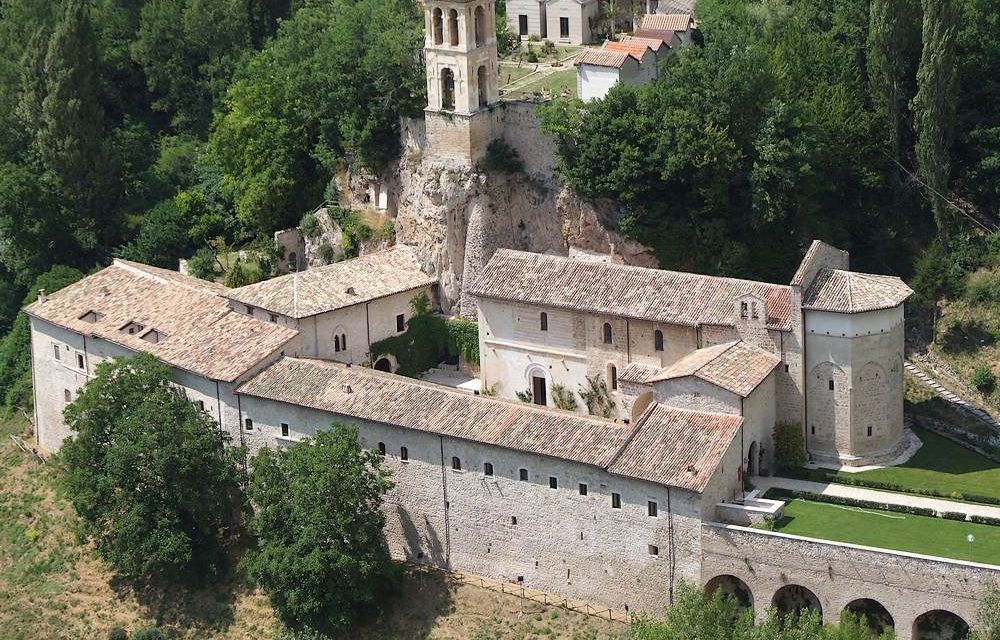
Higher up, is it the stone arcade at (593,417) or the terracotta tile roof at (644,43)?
the terracotta tile roof at (644,43)

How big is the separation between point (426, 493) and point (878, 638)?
55.3ft

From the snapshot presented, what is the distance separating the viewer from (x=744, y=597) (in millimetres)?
59625

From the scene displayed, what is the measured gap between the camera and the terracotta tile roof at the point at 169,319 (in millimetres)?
70125

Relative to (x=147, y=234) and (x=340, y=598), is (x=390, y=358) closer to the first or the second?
(x=340, y=598)

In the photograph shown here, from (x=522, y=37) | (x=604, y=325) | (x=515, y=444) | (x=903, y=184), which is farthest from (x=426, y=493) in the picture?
(x=522, y=37)

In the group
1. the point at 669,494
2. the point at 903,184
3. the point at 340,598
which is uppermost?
the point at 903,184

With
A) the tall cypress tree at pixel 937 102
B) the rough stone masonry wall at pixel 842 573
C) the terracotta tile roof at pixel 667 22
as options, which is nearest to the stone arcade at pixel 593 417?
the rough stone masonry wall at pixel 842 573

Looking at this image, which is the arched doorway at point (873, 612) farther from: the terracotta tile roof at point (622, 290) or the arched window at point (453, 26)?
the arched window at point (453, 26)

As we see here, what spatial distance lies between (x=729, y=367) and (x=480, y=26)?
19.4 meters

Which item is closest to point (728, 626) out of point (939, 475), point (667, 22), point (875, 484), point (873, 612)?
point (873, 612)

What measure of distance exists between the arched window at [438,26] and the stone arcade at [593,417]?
9.32 meters

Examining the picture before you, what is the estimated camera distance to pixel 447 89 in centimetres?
7512

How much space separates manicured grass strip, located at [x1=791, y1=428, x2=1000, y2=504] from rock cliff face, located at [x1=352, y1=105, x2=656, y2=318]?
15376 mm

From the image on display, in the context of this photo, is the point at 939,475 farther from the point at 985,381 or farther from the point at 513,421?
the point at 513,421
